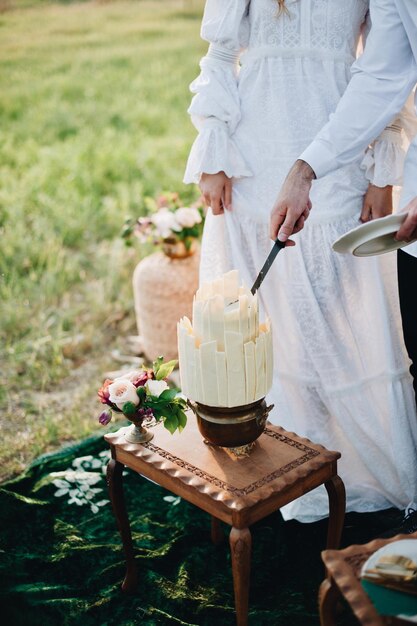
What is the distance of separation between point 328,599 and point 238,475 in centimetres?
42

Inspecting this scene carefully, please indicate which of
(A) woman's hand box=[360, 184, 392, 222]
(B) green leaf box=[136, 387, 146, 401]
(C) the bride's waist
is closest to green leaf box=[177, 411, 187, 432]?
(B) green leaf box=[136, 387, 146, 401]

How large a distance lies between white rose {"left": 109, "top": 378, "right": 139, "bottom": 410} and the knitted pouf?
1.74 metres

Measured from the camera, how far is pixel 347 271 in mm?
2473

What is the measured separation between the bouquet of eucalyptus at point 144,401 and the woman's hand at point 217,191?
709mm

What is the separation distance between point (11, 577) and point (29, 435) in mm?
1062

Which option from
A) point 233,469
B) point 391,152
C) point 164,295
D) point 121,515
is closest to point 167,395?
point 233,469

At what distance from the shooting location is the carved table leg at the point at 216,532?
2.53 meters

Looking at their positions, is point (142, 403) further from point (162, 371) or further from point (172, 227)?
point (172, 227)

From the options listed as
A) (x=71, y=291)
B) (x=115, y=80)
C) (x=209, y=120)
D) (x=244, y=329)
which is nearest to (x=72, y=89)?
(x=115, y=80)

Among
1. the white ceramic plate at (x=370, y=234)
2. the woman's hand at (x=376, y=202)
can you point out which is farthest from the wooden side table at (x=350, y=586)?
the woman's hand at (x=376, y=202)

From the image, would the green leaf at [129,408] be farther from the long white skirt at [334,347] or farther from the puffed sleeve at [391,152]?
the puffed sleeve at [391,152]

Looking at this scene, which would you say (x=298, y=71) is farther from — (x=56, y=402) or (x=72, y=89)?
(x=72, y=89)

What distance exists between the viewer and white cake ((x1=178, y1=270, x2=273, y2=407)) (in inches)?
72.7

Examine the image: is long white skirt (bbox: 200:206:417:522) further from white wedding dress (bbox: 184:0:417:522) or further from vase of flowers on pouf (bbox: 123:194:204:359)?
vase of flowers on pouf (bbox: 123:194:204:359)
